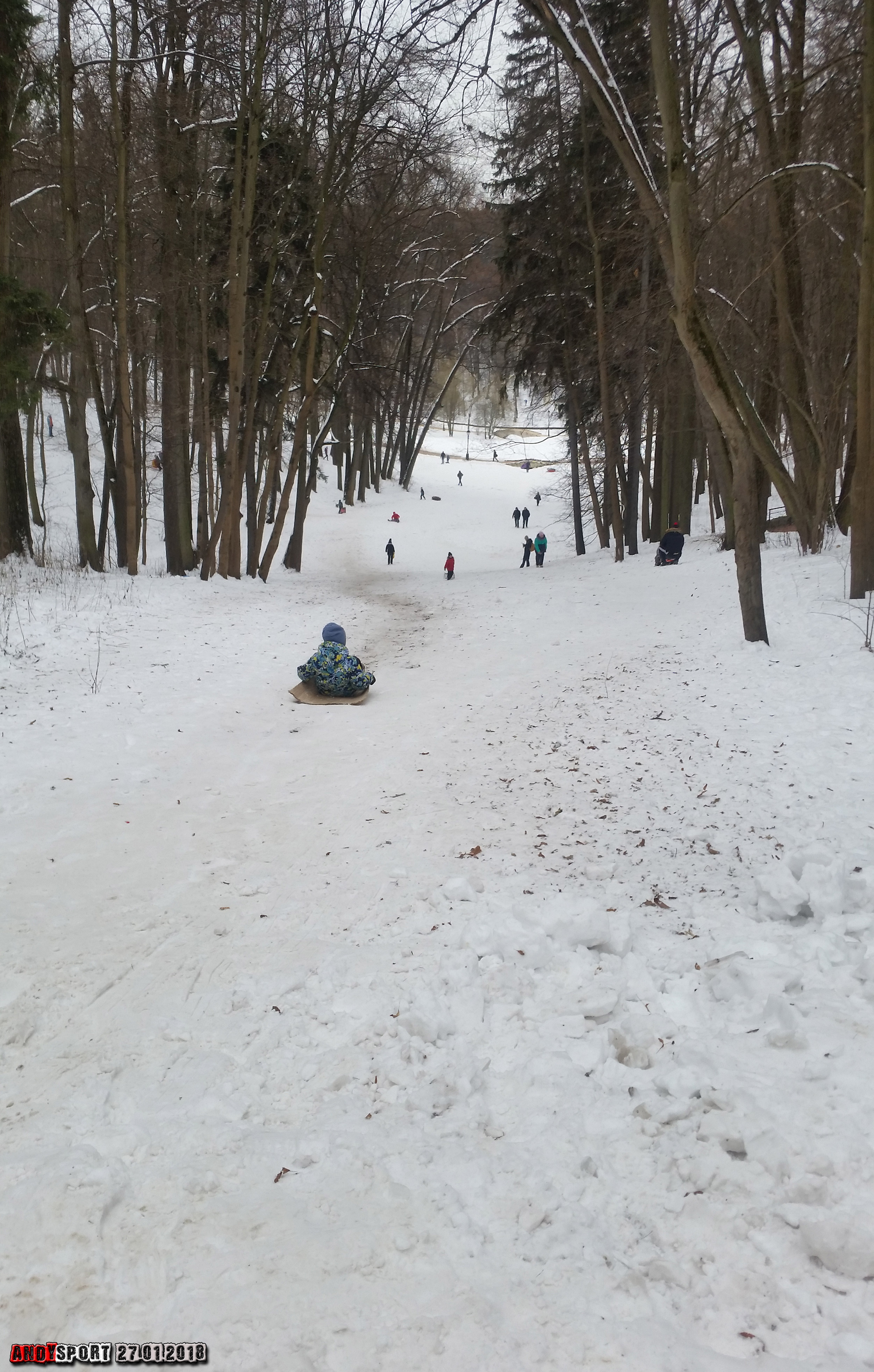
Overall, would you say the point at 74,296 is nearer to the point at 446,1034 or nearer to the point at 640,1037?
the point at 446,1034

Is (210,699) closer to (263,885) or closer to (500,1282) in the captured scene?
(263,885)

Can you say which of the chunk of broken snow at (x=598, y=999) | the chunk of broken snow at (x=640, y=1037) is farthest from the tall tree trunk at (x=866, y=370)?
the chunk of broken snow at (x=640, y=1037)

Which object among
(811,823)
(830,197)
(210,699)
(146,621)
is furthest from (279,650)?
(830,197)

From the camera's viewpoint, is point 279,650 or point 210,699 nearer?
Answer: point 210,699

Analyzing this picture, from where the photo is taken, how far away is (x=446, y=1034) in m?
3.27

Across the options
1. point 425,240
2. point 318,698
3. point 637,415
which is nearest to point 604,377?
point 637,415

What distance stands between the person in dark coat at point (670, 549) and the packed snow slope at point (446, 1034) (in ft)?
32.4

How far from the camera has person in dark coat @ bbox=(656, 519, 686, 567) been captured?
56.0 ft

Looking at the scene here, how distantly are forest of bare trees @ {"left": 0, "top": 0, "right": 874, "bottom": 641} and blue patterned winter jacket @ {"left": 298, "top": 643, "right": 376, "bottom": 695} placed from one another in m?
4.96

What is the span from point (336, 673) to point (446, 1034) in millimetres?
5807

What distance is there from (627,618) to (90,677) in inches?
345

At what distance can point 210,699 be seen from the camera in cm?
847

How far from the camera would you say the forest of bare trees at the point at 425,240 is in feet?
29.7

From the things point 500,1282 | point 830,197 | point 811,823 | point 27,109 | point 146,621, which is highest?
point 27,109
